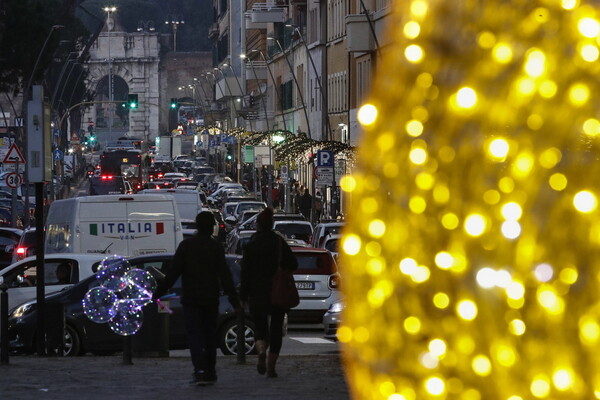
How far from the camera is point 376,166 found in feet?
16.6

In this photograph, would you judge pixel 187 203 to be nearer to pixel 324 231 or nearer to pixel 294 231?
Result: pixel 294 231

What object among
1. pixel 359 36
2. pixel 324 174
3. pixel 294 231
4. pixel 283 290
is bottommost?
pixel 294 231

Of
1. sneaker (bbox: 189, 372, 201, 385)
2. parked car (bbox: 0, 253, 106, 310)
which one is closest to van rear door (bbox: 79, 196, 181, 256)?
parked car (bbox: 0, 253, 106, 310)

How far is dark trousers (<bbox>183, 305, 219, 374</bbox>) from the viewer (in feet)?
46.2

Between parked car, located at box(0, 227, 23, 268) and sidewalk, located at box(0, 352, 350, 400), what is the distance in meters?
19.1

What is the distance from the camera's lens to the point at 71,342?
19984mm

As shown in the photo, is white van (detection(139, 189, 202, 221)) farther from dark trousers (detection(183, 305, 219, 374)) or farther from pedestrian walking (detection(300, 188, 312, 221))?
dark trousers (detection(183, 305, 219, 374))

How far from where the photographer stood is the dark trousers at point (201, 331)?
14.1m

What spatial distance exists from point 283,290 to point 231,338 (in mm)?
5274

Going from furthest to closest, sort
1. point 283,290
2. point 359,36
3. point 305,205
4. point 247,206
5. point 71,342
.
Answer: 1. point 305,205
2. point 247,206
3. point 359,36
4. point 71,342
5. point 283,290

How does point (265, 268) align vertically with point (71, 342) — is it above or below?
above

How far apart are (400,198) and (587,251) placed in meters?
0.56

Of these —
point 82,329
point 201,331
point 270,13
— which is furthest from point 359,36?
point 201,331

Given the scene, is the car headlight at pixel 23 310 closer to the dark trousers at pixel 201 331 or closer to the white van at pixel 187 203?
the dark trousers at pixel 201 331
